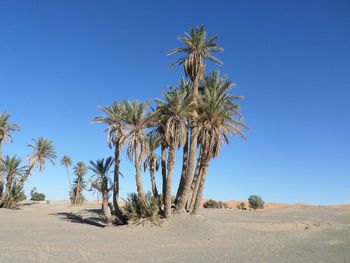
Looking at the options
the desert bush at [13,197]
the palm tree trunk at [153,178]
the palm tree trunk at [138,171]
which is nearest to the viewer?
the palm tree trunk at [138,171]

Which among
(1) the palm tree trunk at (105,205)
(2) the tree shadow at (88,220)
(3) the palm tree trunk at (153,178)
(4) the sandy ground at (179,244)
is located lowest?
(4) the sandy ground at (179,244)

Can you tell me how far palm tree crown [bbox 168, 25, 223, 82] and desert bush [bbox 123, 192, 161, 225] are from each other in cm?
1060

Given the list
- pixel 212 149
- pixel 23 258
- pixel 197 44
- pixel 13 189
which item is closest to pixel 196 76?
pixel 197 44

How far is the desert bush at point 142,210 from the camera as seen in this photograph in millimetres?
28016

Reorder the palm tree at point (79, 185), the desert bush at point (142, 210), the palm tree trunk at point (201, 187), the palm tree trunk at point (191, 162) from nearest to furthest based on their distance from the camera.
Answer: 1. the desert bush at point (142, 210)
2. the palm tree trunk at point (191, 162)
3. the palm tree trunk at point (201, 187)
4. the palm tree at point (79, 185)

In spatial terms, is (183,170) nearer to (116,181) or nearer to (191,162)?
(191,162)

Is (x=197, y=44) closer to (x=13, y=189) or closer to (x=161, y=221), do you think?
(x=161, y=221)

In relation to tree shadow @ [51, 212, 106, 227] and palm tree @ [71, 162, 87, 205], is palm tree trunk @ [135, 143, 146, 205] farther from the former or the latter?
palm tree @ [71, 162, 87, 205]

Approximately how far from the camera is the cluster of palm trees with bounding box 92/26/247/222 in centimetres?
2903

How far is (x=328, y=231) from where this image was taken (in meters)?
31.0

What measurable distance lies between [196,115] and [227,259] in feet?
47.7

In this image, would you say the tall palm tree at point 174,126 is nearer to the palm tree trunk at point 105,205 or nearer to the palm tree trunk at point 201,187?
the palm tree trunk at point 201,187

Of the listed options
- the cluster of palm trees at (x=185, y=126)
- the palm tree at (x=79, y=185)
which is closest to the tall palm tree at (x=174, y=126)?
the cluster of palm trees at (x=185, y=126)

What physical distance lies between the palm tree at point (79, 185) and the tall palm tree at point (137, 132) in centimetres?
4212
